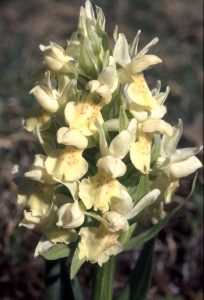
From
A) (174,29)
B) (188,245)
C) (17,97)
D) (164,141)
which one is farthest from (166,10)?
(164,141)

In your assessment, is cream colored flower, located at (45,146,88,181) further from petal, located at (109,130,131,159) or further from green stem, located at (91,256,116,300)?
green stem, located at (91,256,116,300)

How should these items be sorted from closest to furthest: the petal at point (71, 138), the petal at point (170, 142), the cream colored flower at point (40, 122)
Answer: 1. the petal at point (71, 138)
2. the cream colored flower at point (40, 122)
3. the petal at point (170, 142)

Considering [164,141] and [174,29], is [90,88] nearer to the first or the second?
[164,141]

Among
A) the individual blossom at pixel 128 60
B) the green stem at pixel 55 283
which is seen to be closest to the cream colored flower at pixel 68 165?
the individual blossom at pixel 128 60

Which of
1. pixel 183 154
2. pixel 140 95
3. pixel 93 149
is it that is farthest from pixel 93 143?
pixel 183 154

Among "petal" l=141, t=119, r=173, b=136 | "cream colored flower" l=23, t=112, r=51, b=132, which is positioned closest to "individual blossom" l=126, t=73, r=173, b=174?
"petal" l=141, t=119, r=173, b=136

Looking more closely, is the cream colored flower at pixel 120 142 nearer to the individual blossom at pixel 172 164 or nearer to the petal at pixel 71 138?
the petal at pixel 71 138
